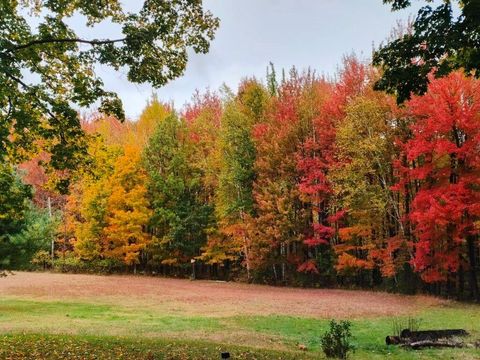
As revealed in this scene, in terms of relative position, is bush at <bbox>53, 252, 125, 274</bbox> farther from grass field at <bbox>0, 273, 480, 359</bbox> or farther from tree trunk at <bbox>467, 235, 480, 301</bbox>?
tree trunk at <bbox>467, 235, 480, 301</bbox>

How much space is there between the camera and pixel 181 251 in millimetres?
42469

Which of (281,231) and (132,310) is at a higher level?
(281,231)

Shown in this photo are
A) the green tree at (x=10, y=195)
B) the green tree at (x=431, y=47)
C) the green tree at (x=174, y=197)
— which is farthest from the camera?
the green tree at (x=174, y=197)

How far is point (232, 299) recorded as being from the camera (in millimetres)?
25750

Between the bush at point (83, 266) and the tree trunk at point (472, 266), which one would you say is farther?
the bush at point (83, 266)

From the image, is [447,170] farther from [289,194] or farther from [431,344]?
[431,344]

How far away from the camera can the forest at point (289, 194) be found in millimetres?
22297

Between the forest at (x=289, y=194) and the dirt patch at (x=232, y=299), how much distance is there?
2.31 m

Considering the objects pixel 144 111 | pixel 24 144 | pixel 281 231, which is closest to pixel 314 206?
pixel 281 231

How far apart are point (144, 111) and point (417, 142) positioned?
41.5 meters

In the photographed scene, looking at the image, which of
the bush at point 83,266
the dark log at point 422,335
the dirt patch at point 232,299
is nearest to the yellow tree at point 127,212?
the bush at point 83,266

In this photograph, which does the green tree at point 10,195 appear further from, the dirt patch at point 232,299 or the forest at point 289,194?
the dirt patch at point 232,299

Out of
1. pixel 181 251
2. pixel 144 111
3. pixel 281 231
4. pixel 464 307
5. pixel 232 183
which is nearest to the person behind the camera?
pixel 464 307

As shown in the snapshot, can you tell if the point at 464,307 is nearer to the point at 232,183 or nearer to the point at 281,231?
the point at 281,231
